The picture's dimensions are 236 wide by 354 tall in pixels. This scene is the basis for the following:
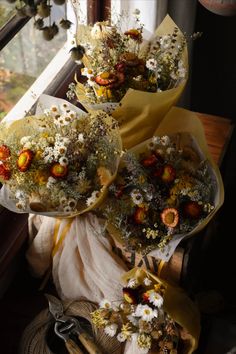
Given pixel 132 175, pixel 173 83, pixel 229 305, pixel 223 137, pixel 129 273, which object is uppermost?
pixel 173 83

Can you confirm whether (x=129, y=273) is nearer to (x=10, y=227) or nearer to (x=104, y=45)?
(x=10, y=227)

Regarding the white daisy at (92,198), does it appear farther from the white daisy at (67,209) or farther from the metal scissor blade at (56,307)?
the metal scissor blade at (56,307)

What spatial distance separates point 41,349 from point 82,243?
0.33 m

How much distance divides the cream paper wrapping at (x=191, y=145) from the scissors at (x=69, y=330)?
27 centimetres

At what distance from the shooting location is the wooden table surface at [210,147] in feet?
5.29

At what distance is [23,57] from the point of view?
Answer: 1.97 m

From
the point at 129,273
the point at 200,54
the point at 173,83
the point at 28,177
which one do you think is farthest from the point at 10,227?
the point at 200,54

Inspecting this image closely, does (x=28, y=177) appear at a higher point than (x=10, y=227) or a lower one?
higher

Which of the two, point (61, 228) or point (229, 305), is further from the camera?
point (229, 305)

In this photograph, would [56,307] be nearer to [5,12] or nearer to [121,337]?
[121,337]

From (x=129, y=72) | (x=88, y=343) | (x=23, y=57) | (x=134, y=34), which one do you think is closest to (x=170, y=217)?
(x=88, y=343)

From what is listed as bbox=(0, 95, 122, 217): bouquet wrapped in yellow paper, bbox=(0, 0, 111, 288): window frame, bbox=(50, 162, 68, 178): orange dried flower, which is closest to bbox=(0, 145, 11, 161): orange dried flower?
bbox=(0, 95, 122, 217): bouquet wrapped in yellow paper

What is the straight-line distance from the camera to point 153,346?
152cm

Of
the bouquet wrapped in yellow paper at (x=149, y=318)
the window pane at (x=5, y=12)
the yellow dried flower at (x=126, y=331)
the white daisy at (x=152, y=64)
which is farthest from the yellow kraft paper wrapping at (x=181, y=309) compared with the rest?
the window pane at (x=5, y=12)
